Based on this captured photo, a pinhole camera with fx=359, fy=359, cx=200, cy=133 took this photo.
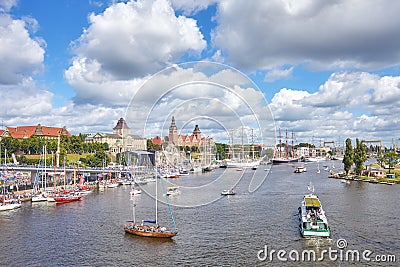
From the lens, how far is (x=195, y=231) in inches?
1282

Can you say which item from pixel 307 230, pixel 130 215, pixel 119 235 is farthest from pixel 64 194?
pixel 307 230

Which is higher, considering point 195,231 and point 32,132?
point 32,132

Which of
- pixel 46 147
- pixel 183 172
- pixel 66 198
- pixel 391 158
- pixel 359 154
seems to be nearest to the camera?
pixel 66 198

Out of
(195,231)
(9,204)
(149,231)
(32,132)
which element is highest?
(32,132)

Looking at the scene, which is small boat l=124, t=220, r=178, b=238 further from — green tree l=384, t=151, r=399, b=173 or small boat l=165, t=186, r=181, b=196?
green tree l=384, t=151, r=399, b=173

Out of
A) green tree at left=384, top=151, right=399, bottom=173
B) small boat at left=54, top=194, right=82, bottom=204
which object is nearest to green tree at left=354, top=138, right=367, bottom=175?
green tree at left=384, top=151, right=399, bottom=173

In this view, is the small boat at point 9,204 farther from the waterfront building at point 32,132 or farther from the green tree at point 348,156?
the waterfront building at point 32,132

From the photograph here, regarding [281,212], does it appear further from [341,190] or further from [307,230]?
[341,190]

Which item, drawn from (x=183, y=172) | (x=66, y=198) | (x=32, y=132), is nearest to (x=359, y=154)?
(x=183, y=172)

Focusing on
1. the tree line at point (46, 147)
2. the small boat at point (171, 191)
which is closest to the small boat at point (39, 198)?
the small boat at point (171, 191)

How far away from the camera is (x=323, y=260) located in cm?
2498

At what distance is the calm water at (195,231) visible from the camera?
1030 inches

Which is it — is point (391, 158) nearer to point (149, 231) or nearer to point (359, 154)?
point (359, 154)

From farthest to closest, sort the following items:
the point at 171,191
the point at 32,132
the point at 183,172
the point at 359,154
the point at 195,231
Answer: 1. the point at 32,132
2. the point at 183,172
3. the point at 359,154
4. the point at 171,191
5. the point at 195,231
